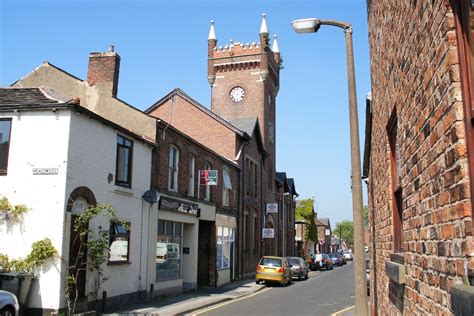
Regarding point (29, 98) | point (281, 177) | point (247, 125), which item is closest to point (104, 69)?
point (29, 98)

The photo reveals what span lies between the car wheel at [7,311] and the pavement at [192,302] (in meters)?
4.08

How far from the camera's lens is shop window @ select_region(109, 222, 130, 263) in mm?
16766

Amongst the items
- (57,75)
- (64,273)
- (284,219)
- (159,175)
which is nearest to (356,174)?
(64,273)

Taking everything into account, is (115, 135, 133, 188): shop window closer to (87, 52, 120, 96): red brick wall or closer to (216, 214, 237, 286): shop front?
(87, 52, 120, 96): red brick wall

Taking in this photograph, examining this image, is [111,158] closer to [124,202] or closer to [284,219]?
[124,202]

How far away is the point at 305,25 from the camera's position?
982 cm

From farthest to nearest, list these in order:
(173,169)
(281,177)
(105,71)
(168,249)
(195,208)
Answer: (281,177) → (195,208) → (173,169) → (105,71) → (168,249)

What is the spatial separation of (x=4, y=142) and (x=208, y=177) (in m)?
11.0

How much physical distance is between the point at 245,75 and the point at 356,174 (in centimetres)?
4020

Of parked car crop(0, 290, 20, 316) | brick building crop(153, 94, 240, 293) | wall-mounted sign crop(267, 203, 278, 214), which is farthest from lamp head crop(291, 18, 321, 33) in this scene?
wall-mounted sign crop(267, 203, 278, 214)

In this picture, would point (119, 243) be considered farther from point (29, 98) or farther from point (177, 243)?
point (29, 98)

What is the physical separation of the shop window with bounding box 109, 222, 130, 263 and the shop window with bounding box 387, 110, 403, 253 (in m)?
12.2

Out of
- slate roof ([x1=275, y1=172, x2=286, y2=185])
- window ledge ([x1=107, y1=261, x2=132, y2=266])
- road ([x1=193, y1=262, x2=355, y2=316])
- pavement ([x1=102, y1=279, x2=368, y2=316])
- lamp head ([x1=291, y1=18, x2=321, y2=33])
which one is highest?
slate roof ([x1=275, y1=172, x2=286, y2=185])

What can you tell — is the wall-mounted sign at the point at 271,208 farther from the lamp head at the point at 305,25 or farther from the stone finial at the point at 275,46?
the lamp head at the point at 305,25
